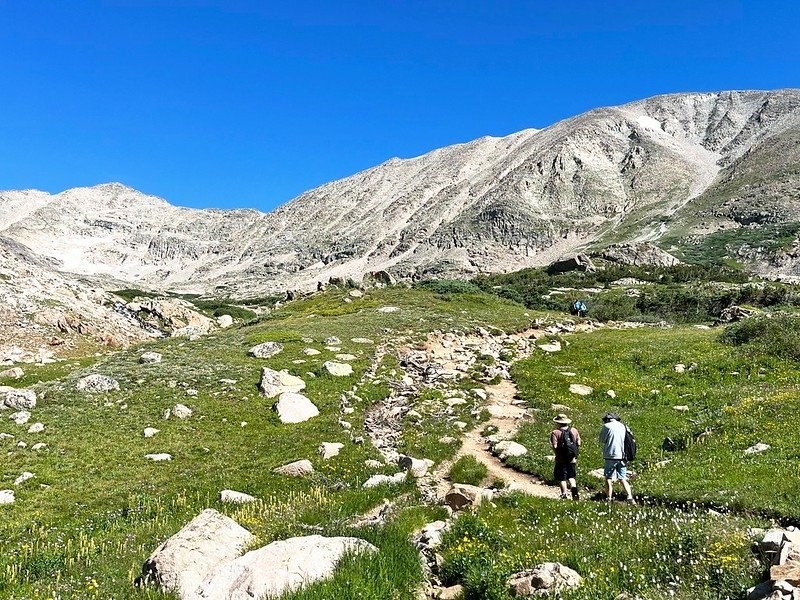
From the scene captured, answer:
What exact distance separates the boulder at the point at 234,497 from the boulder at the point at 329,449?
4039 mm

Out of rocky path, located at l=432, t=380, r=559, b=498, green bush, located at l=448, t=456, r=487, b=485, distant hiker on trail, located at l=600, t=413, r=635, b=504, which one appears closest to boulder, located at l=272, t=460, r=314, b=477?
rocky path, located at l=432, t=380, r=559, b=498

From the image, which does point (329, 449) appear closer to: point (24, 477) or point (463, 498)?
point (463, 498)

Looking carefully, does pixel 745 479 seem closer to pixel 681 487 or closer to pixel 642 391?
pixel 681 487

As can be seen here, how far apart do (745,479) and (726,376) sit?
15212 millimetres

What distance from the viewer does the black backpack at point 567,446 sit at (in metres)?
14.8

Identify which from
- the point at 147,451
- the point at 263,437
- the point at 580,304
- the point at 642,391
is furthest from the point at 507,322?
the point at 147,451

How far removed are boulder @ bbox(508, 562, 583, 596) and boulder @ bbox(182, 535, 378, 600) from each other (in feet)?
7.35

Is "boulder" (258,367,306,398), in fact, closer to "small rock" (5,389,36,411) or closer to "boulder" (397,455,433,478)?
"small rock" (5,389,36,411)

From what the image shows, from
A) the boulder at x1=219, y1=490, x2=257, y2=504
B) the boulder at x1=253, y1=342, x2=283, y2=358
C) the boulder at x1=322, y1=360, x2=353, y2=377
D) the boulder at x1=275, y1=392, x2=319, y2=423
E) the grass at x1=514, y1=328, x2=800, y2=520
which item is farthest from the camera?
the boulder at x1=253, y1=342, x2=283, y2=358

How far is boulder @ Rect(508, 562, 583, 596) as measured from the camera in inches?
289

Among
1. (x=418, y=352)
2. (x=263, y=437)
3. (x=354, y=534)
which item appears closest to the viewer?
(x=354, y=534)

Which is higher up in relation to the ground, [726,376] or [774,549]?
[774,549]

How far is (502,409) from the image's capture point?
2448 centimetres

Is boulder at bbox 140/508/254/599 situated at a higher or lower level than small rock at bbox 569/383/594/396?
higher
